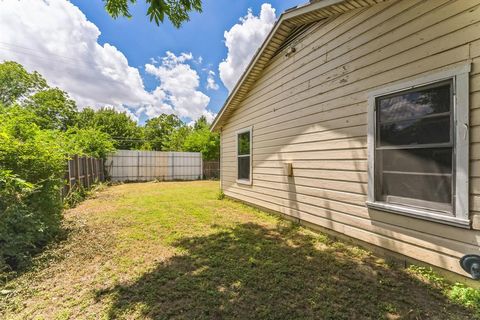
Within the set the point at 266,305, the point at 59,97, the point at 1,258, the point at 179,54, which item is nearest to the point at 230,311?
the point at 266,305

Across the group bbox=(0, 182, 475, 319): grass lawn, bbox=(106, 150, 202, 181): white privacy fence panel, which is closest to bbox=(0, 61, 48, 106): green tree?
bbox=(106, 150, 202, 181): white privacy fence panel

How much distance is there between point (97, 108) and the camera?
29844 millimetres

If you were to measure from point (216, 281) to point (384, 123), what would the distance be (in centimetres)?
291

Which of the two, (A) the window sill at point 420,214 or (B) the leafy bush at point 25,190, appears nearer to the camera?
(A) the window sill at point 420,214

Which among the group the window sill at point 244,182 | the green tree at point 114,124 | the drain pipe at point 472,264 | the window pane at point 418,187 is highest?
the green tree at point 114,124

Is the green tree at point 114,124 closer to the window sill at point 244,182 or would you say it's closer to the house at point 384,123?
the window sill at point 244,182

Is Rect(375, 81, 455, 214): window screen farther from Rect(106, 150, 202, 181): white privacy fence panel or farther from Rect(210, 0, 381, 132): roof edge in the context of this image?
Rect(106, 150, 202, 181): white privacy fence panel

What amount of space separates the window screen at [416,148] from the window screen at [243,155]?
13.6ft

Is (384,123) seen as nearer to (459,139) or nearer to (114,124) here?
(459,139)

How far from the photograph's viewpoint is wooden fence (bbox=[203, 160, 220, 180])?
58.5 ft

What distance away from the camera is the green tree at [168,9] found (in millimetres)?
2715

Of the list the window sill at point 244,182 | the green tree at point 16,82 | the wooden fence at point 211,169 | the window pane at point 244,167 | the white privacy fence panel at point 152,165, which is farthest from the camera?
the green tree at point 16,82

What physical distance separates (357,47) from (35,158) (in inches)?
209

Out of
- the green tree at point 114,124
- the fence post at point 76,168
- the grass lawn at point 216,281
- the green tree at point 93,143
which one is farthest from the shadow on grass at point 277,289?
the green tree at point 114,124
